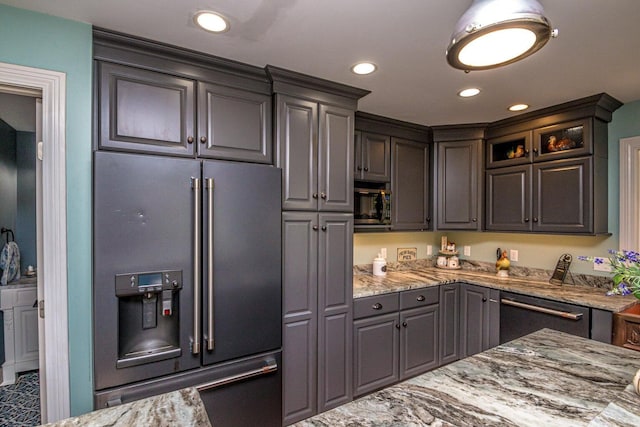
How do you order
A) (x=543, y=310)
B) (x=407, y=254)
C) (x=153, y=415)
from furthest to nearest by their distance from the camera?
(x=407, y=254)
(x=543, y=310)
(x=153, y=415)

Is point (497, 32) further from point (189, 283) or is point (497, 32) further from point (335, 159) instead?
point (189, 283)

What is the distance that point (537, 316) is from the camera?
99.6 inches

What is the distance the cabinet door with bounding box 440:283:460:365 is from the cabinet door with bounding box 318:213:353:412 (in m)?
1.09

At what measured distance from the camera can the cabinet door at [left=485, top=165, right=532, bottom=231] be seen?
293 cm

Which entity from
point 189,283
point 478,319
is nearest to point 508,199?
point 478,319

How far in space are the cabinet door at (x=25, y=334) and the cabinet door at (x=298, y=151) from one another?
2839 mm

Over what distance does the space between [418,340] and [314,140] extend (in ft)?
6.45

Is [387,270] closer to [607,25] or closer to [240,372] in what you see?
[240,372]

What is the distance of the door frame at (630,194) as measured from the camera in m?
2.52

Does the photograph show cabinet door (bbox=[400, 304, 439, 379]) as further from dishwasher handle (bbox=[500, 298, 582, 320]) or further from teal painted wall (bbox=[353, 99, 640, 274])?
teal painted wall (bbox=[353, 99, 640, 274])

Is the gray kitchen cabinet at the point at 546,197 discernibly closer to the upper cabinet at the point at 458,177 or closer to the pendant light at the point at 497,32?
the upper cabinet at the point at 458,177

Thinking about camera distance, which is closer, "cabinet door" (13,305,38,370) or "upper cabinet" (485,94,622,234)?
"upper cabinet" (485,94,622,234)

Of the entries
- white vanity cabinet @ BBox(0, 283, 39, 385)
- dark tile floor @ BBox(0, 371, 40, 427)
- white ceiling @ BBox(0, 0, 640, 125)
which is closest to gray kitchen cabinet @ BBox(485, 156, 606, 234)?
white ceiling @ BBox(0, 0, 640, 125)

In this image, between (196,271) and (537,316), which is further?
(537,316)
